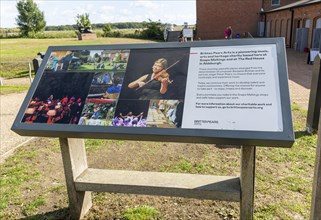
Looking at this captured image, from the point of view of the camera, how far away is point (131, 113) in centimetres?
238

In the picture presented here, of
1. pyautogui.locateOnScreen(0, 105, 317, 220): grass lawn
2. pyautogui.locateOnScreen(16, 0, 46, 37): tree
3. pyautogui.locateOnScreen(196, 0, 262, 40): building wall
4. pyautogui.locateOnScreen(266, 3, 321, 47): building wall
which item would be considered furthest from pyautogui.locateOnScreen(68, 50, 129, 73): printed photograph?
pyautogui.locateOnScreen(16, 0, 46, 37): tree

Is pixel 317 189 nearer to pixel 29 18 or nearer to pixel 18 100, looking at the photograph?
pixel 18 100

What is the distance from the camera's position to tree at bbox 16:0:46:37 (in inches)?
2443

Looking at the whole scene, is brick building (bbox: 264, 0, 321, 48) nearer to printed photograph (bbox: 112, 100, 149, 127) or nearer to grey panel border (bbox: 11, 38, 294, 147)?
grey panel border (bbox: 11, 38, 294, 147)

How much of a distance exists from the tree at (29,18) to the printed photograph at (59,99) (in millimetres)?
64303

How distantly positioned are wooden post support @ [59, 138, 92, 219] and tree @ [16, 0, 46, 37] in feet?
211

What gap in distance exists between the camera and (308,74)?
39.0 ft

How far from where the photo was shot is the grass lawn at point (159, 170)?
3.18 meters

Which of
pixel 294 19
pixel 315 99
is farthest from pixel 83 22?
pixel 315 99

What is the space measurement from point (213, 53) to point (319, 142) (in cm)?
99

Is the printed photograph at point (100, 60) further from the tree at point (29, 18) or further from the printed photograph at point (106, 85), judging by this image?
the tree at point (29, 18)

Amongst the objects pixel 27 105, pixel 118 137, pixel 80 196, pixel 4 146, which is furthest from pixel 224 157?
pixel 4 146

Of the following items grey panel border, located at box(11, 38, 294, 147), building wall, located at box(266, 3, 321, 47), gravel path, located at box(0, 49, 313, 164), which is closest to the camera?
grey panel border, located at box(11, 38, 294, 147)

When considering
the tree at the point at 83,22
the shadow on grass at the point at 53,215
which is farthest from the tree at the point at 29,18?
the shadow on grass at the point at 53,215
